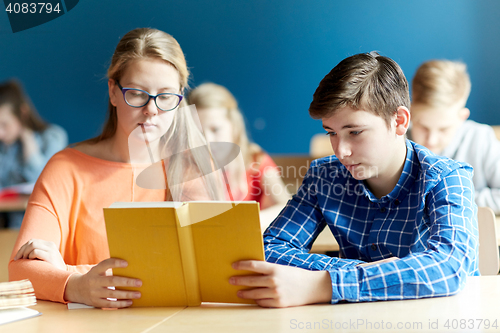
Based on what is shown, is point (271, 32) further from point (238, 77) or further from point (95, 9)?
point (95, 9)

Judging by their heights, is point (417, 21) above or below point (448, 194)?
above

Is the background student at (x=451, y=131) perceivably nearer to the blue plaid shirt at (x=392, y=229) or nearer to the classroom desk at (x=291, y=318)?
the blue plaid shirt at (x=392, y=229)

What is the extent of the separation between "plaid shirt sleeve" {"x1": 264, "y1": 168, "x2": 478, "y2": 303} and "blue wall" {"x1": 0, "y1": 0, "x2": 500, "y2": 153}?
2693 millimetres

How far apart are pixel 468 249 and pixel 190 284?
1.70ft

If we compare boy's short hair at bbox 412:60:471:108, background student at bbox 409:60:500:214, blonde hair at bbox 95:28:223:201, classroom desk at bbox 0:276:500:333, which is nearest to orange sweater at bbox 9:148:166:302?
blonde hair at bbox 95:28:223:201

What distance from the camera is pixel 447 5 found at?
3.53m

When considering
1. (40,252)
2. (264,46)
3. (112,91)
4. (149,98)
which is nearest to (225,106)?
(264,46)

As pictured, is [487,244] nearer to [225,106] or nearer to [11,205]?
[225,106]

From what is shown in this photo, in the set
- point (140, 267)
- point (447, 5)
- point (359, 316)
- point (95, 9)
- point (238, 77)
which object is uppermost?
point (95, 9)

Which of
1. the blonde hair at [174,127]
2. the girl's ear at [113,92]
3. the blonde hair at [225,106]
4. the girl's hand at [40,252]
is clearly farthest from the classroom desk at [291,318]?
the blonde hair at [225,106]

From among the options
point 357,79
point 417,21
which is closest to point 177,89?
point 357,79

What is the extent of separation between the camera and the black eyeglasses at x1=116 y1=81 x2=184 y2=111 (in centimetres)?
107

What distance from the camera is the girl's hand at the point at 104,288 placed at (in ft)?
2.60

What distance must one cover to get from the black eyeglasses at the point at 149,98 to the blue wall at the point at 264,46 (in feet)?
8.08
